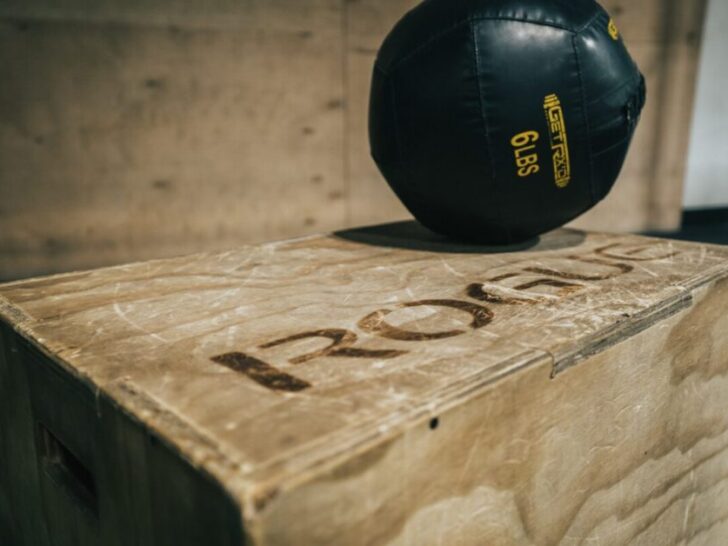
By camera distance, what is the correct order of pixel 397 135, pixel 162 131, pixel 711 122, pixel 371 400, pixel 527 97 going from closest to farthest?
pixel 371 400, pixel 527 97, pixel 397 135, pixel 162 131, pixel 711 122

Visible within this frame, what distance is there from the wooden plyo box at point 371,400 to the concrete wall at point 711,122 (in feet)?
7.69

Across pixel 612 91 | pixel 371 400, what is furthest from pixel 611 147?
pixel 371 400

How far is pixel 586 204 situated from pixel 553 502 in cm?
64

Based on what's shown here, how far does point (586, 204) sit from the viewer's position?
4.18ft

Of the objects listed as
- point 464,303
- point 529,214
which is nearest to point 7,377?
point 464,303

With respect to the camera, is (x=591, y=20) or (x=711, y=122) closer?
(x=591, y=20)

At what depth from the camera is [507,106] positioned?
114cm

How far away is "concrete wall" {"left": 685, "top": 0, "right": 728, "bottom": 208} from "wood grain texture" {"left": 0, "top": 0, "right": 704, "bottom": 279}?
5.65 ft

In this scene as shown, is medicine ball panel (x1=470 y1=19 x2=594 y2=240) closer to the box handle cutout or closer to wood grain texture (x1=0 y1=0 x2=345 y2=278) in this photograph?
the box handle cutout

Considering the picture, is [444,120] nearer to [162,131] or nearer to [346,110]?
[162,131]

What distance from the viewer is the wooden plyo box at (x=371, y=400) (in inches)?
23.1

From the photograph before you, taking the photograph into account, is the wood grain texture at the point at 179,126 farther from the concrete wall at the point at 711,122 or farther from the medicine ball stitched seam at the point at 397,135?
the concrete wall at the point at 711,122

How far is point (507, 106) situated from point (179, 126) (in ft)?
4.16

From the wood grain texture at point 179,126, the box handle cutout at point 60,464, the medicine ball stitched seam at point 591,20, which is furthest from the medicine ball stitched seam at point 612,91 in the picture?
the wood grain texture at point 179,126
